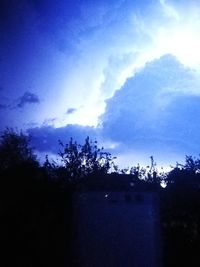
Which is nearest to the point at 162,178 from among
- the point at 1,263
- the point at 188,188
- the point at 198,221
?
the point at 188,188

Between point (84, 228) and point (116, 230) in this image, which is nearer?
point (84, 228)

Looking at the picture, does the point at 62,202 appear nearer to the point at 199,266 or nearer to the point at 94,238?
the point at 94,238

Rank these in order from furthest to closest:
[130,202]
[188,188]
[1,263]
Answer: [188,188] < [130,202] < [1,263]

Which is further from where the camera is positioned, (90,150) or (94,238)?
(90,150)

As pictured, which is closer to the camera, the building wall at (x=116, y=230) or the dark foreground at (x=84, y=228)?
the dark foreground at (x=84, y=228)

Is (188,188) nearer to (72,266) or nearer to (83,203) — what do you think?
(83,203)

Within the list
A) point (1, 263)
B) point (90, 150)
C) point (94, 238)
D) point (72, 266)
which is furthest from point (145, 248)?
point (90, 150)

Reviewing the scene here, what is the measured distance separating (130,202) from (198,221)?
439cm

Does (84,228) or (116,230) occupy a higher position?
(84,228)

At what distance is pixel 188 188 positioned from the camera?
24.3m

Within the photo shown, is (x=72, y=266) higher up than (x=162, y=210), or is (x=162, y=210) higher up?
(x=162, y=210)

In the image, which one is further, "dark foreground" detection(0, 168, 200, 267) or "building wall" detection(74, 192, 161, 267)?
"building wall" detection(74, 192, 161, 267)

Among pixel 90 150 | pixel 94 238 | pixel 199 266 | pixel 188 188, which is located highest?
pixel 90 150

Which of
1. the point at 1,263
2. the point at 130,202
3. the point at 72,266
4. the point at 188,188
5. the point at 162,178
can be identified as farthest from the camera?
the point at 162,178
